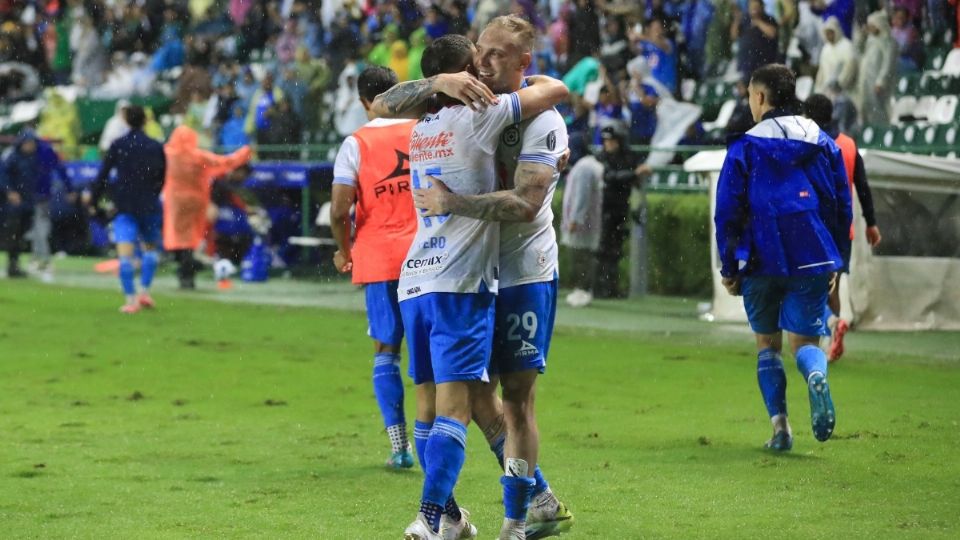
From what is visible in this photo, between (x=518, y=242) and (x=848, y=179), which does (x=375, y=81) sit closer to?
(x=518, y=242)

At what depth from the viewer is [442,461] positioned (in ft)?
19.0

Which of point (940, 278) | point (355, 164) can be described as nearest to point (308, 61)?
point (940, 278)

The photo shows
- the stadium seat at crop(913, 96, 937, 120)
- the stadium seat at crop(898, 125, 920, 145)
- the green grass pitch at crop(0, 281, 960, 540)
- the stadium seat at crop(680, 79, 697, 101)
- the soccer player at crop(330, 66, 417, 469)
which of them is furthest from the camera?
the stadium seat at crop(680, 79, 697, 101)

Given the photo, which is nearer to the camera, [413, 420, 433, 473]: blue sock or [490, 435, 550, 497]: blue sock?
[490, 435, 550, 497]: blue sock

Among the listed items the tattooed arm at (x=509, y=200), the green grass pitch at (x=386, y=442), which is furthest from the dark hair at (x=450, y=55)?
the green grass pitch at (x=386, y=442)

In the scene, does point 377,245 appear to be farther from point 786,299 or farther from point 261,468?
point 786,299

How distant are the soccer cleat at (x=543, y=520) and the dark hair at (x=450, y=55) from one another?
67.7 inches

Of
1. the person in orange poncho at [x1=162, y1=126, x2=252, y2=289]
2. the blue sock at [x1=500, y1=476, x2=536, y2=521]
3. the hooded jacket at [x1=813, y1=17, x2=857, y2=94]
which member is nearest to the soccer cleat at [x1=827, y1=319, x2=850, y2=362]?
the hooded jacket at [x1=813, y1=17, x2=857, y2=94]

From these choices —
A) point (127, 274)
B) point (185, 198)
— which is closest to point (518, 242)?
point (127, 274)

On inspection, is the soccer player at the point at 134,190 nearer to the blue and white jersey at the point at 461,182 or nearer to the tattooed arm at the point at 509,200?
the blue and white jersey at the point at 461,182

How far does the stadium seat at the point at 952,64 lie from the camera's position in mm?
18925

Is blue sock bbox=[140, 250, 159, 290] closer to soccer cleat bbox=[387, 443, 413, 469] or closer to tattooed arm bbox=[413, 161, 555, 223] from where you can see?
soccer cleat bbox=[387, 443, 413, 469]

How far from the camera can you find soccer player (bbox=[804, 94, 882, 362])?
34.5 feet

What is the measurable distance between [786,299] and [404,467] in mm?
2143
